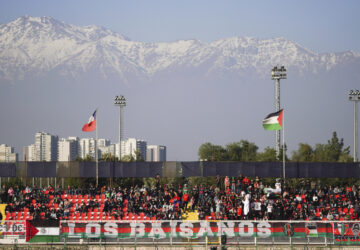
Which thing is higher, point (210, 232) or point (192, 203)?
point (192, 203)

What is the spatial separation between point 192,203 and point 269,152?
3486 inches

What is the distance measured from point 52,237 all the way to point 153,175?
2057 cm

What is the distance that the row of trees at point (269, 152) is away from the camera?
140875 mm

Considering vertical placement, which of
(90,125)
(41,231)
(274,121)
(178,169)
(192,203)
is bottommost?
(41,231)

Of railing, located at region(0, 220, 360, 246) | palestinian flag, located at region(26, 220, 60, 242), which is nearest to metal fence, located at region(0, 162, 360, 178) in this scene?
palestinian flag, located at region(26, 220, 60, 242)

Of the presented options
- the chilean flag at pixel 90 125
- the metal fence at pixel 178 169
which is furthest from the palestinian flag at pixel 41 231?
Result: the chilean flag at pixel 90 125

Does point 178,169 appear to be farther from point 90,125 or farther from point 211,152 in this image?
point 211,152

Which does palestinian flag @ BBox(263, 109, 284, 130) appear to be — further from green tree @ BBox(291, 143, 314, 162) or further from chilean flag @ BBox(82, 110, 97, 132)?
green tree @ BBox(291, 143, 314, 162)

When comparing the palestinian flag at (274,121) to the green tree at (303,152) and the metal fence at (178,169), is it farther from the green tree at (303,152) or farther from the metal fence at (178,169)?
the green tree at (303,152)

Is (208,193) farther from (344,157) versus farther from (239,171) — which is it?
(344,157)

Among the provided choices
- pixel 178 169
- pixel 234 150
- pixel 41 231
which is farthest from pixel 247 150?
pixel 41 231

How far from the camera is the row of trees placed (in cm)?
14088

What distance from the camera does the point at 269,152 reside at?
142m

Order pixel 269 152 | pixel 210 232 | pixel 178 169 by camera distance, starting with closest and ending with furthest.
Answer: pixel 210 232, pixel 178 169, pixel 269 152
